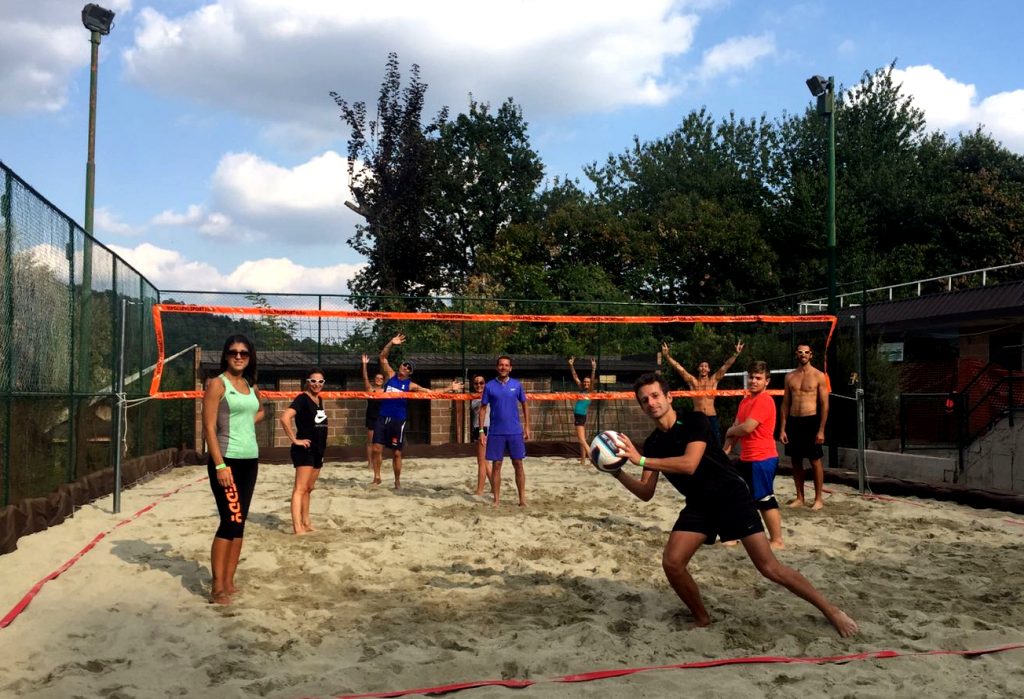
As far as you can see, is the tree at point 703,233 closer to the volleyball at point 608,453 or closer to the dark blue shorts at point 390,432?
the dark blue shorts at point 390,432

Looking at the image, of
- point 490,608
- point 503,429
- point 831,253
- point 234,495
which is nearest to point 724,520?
point 490,608

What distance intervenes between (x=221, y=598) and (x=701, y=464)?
8.82 feet

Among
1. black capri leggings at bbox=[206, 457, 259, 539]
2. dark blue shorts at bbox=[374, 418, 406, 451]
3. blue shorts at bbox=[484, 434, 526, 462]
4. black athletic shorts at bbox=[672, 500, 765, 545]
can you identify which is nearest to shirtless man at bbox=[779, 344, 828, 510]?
blue shorts at bbox=[484, 434, 526, 462]

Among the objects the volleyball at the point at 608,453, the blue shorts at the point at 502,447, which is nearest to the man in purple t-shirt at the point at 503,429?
the blue shorts at the point at 502,447

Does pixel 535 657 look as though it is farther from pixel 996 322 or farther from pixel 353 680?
pixel 996 322

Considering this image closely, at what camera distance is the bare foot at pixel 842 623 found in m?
4.24

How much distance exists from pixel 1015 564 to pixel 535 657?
388 cm

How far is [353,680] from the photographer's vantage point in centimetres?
361

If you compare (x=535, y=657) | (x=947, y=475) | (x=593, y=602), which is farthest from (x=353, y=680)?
(x=947, y=475)

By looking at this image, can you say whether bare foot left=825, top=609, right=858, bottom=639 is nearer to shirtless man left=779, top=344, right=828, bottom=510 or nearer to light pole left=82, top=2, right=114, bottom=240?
shirtless man left=779, top=344, right=828, bottom=510

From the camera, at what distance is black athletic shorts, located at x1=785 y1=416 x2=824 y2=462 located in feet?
27.6

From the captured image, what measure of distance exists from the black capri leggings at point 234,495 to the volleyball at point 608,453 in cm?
191

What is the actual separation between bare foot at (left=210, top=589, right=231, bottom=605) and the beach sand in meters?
0.07

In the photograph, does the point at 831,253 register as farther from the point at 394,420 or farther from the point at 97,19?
the point at 97,19
